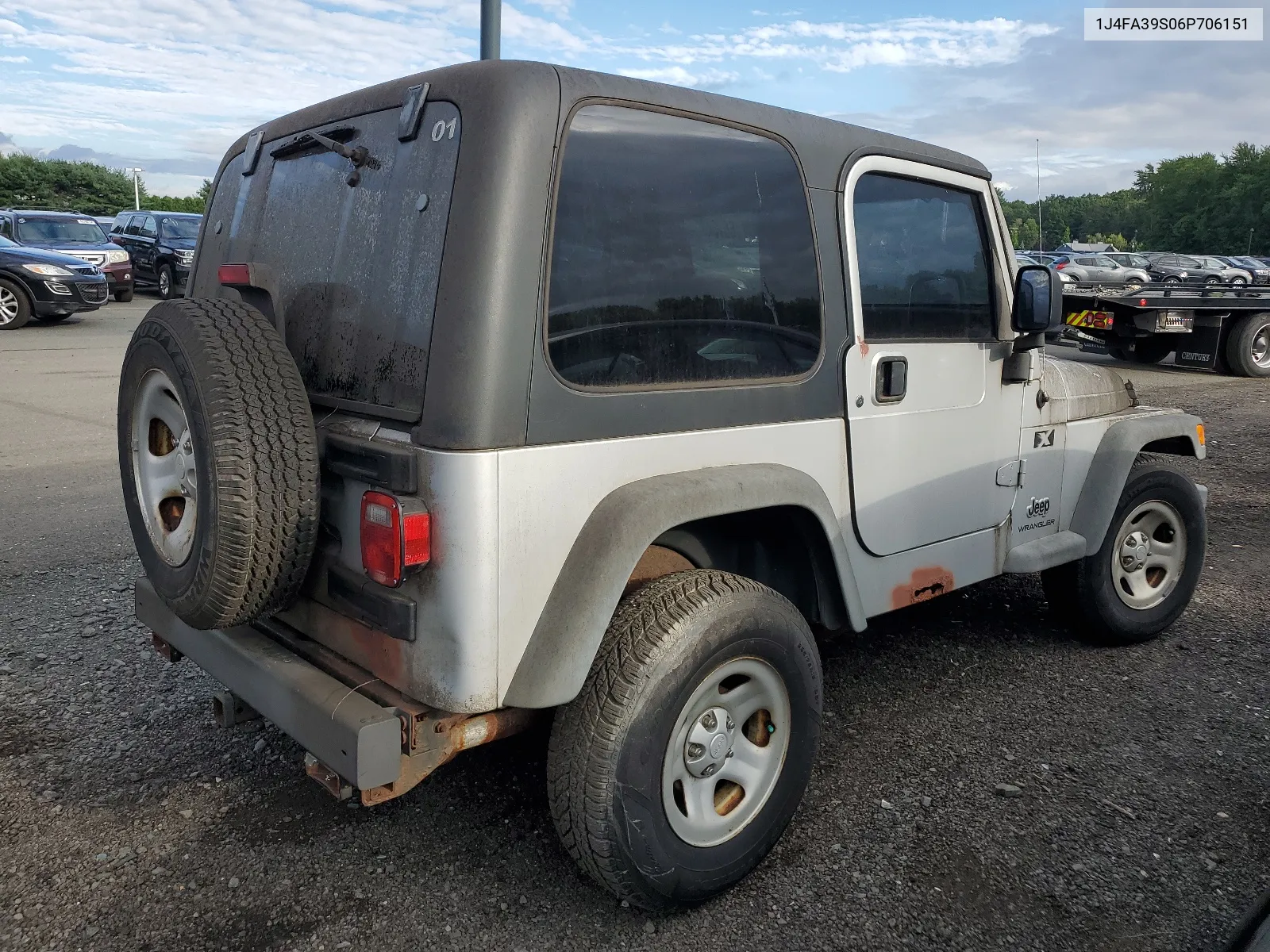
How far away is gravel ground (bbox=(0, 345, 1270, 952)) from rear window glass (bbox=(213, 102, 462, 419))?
135 cm

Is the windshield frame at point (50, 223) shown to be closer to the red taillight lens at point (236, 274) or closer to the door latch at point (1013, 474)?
the red taillight lens at point (236, 274)

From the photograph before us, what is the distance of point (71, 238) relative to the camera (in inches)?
745

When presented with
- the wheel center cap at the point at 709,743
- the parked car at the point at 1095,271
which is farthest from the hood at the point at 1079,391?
the parked car at the point at 1095,271

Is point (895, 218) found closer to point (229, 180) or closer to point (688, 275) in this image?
point (688, 275)

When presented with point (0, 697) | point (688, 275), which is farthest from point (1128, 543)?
point (0, 697)

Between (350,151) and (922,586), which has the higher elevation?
(350,151)

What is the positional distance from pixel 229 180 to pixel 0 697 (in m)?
2.16

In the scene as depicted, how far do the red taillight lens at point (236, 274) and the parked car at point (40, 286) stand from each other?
1499cm

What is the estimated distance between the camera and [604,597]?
2.38 m

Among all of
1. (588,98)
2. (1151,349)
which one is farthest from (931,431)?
(1151,349)

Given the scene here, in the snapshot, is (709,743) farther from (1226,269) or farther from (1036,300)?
(1226,269)

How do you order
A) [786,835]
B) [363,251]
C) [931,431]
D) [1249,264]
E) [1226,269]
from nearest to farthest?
[363,251], [786,835], [931,431], [1226,269], [1249,264]

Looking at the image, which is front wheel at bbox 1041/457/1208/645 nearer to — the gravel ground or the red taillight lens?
the gravel ground

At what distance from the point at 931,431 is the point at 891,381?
1.04 ft
